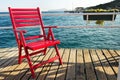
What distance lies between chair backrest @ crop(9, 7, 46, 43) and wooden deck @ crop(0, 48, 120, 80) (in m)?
0.69

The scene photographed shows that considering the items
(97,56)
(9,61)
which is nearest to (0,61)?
(9,61)

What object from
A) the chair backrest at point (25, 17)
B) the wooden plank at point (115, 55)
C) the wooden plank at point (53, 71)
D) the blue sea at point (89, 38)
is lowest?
the blue sea at point (89, 38)

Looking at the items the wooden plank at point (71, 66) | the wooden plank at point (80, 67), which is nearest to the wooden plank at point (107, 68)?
the wooden plank at point (80, 67)

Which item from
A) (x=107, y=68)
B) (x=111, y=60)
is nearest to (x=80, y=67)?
(x=107, y=68)

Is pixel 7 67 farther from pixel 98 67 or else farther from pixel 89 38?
pixel 89 38

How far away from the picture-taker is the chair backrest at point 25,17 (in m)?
3.10

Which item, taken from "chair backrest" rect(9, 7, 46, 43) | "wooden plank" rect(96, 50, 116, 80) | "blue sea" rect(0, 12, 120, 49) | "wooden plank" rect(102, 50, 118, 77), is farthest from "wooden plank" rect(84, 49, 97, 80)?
"blue sea" rect(0, 12, 120, 49)

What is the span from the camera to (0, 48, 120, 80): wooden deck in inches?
97.8

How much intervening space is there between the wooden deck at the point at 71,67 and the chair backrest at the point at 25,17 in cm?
69

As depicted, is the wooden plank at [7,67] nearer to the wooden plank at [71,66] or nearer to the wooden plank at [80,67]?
the wooden plank at [71,66]

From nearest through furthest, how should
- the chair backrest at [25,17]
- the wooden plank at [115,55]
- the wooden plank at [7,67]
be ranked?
the wooden plank at [7,67], the chair backrest at [25,17], the wooden plank at [115,55]

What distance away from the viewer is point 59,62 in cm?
309

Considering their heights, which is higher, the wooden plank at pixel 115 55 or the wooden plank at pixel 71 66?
the wooden plank at pixel 71 66

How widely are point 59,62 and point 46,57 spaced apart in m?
0.44
